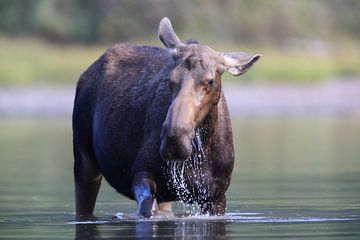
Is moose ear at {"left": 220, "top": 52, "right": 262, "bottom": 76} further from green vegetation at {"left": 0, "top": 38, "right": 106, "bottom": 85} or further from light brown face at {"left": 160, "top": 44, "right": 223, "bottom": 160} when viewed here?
green vegetation at {"left": 0, "top": 38, "right": 106, "bottom": 85}

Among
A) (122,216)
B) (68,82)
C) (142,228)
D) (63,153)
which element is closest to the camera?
(142,228)

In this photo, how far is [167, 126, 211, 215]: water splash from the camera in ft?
36.9

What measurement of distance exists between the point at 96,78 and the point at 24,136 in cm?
1496

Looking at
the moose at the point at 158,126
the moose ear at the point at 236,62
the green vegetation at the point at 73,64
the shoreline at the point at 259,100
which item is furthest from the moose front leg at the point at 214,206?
the green vegetation at the point at 73,64

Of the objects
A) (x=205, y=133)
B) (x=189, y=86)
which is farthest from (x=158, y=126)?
(x=189, y=86)

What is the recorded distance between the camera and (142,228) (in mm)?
10844

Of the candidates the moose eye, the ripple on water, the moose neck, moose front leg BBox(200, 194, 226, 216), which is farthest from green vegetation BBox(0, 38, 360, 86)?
the moose eye

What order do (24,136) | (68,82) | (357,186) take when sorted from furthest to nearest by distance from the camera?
1. (68,82)
2. (24,136)
3. (357,186)

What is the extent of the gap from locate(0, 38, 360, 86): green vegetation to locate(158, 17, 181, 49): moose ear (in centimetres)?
3103

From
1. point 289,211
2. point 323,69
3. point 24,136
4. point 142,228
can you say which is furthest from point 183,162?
point 323,69

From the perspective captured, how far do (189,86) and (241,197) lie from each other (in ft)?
12.9

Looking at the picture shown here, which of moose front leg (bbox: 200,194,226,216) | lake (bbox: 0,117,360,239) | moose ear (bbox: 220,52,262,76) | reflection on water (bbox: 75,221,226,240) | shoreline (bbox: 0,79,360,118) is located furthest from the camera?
shoreline (bbox: 0,79,360,118)

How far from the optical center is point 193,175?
1131 centimetres

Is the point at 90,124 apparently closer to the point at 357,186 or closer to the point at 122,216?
the point at 122,216
